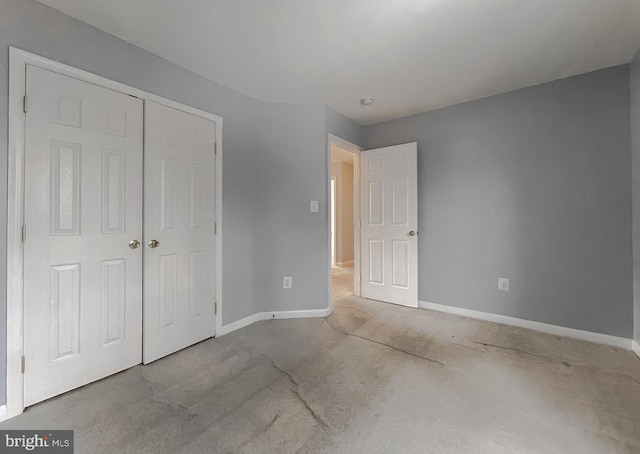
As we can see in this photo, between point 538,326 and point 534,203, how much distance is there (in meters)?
1.18

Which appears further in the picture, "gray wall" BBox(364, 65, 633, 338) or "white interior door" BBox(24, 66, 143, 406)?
"gray wall" BBox(364, 65, 633, 338)

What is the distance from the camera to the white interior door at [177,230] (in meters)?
2.05

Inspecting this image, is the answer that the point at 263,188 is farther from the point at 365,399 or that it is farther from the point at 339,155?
the point at 339,155

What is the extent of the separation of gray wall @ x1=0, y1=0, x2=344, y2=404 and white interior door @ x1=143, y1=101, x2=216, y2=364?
17 centimetres

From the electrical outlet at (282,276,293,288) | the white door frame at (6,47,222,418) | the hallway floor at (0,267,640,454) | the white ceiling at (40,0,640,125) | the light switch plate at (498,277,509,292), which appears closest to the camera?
the hallway floor at (0,267,640,454)

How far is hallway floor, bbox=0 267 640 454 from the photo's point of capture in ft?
4.27

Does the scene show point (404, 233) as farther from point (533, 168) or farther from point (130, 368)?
point (130, 368)

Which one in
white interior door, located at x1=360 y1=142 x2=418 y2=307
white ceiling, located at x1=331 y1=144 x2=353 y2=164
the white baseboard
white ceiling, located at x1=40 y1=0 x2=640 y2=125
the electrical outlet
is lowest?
the white baseboard

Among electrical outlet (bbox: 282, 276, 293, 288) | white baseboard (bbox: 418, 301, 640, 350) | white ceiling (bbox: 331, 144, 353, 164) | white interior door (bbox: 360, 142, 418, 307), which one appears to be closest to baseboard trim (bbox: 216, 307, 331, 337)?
electrical outlet (bbox: 282, 276, 293, 288)

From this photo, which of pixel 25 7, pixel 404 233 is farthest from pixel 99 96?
pixel 404 233

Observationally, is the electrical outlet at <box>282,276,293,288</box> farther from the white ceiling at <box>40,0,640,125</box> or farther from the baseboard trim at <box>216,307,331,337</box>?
the white ceiling at <box>40,0,640,125</box>

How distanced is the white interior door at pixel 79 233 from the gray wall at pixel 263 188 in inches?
16.0

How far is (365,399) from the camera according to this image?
5.27 ft

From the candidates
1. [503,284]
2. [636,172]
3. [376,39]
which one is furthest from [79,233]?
[636,172]
